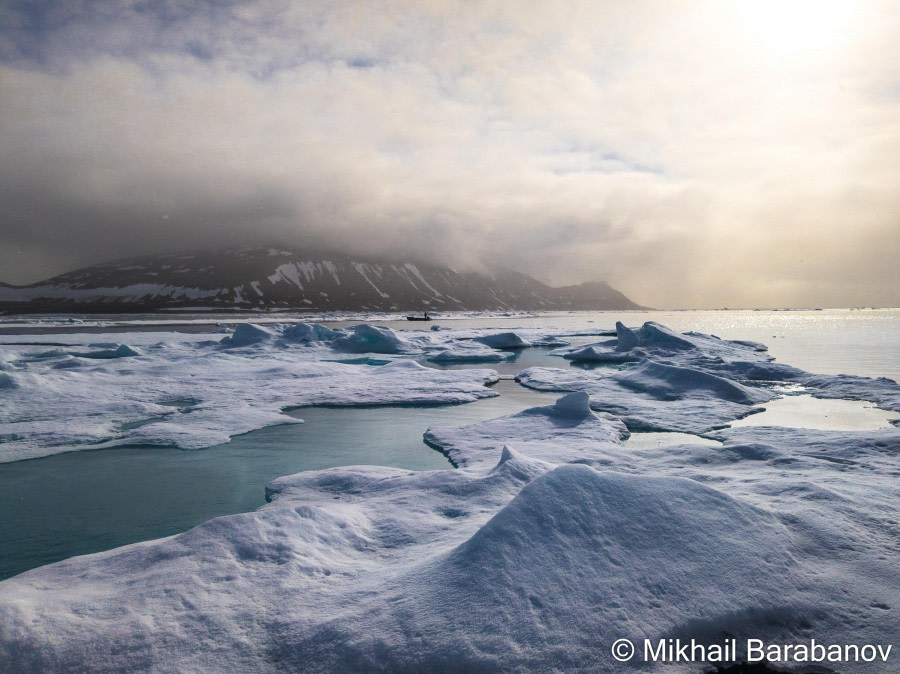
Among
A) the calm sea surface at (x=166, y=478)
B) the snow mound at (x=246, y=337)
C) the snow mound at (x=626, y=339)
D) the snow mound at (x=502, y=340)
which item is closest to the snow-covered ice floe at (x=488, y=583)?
the calm sea surface at (x=166, y=478)

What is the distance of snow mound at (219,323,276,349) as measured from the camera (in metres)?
25.1

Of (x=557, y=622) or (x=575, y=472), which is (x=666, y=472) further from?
(x=557, y=622)

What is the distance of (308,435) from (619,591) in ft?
24.7

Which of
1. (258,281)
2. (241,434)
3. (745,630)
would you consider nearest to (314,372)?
(241,434)

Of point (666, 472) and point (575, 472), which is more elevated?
point (575, 472)

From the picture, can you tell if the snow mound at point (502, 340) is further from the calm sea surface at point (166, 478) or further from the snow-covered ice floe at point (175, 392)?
the calm sea surface at point (166, 478)

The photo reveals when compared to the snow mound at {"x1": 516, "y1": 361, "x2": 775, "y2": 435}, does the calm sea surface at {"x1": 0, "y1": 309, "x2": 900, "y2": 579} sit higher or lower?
lower

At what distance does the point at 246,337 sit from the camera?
25.6 meters

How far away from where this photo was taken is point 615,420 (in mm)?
10211

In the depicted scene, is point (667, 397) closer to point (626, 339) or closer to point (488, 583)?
point (488, 583)

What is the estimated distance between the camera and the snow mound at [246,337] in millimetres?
25078

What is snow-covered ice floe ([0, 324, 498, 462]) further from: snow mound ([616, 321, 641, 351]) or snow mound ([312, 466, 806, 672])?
snow mound ([616, 321, 641, 351])

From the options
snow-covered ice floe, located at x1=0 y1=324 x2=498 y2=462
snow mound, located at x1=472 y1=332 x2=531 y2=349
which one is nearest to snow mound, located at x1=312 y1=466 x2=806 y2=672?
snow-covered ice floe, located at x1=0 y1=324 x2=498 y2=462

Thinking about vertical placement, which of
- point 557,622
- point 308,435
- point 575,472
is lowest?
point 308,435
